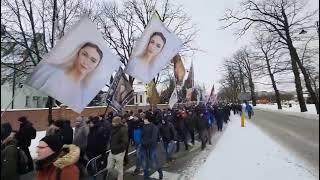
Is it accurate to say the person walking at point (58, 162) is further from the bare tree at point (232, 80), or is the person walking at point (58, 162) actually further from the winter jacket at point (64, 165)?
the bare tree at point (232, 80)

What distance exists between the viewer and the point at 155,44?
10484mm

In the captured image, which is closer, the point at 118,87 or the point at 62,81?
the point at 62,81

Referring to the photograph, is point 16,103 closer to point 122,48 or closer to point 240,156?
point 122,48

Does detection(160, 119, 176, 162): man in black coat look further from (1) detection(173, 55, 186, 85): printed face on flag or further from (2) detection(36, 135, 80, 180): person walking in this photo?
(2) detection(36, 135, 80, 180): person walking

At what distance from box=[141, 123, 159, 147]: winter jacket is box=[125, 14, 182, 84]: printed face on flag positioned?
3.53 ft

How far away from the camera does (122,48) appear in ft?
133

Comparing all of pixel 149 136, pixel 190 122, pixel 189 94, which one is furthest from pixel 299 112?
pixel 149 136

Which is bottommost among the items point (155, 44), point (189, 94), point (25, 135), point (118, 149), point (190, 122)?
point (118, 149)

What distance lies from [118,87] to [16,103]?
40.7 metres

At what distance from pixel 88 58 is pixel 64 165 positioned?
294 cm

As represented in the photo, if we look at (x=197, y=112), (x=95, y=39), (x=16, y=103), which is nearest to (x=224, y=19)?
(x=197, y=112)

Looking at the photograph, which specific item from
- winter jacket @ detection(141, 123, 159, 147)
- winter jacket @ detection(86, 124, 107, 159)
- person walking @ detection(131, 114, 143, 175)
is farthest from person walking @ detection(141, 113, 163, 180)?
winter jacket @ detection(86, 124, 107, 159)

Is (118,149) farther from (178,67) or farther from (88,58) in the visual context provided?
(178,67)

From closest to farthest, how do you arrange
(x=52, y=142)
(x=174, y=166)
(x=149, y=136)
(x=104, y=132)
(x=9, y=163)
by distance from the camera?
(x=52, y=142) → (x=9, y=163) → (x=104, y=132) → (x=149, y=136) → (x=174, y=166)
